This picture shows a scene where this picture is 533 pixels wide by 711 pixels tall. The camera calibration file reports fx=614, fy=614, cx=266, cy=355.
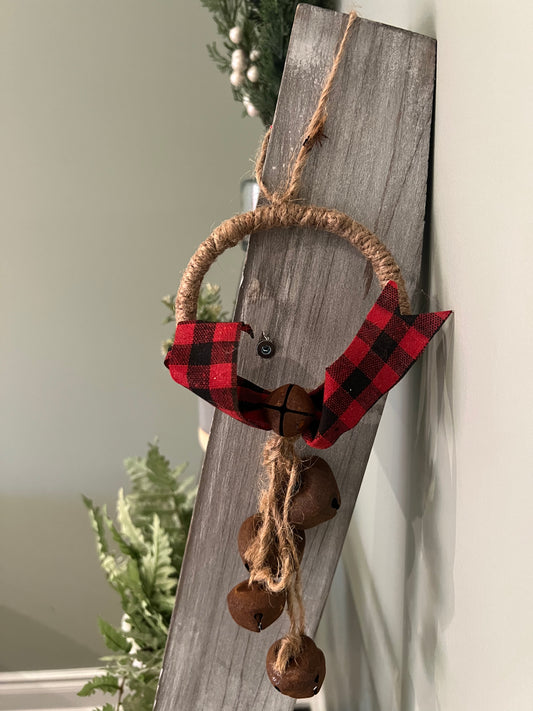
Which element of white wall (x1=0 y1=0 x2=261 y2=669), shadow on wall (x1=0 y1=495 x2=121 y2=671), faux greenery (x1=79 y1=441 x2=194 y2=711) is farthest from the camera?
shadow on wall (x1=0 y1=495 x2=121 y2=671)

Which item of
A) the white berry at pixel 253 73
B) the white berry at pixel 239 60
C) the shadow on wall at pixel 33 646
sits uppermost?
the white berry at pixel 239 60

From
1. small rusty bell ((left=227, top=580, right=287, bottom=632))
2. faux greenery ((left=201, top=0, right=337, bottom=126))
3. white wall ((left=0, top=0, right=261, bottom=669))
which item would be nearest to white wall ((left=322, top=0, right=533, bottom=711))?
small rusty bell ((left=227, top=580, right=287, bottom=632))

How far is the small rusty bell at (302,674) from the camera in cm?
44

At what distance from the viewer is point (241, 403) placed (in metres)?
0.42

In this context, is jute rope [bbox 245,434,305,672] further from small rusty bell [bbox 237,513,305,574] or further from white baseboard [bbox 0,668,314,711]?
white baseboard [bbox 0,668,314,711]

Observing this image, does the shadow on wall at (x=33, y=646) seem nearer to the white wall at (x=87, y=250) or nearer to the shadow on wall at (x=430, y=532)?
the white wall at (x=87, y=250)

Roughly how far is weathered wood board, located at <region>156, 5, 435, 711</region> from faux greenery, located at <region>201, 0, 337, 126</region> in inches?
16.3

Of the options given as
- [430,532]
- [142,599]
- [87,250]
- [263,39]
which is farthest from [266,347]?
[87,250]

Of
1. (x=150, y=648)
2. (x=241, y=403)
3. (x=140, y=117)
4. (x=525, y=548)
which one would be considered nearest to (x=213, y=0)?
(x=140, y=117)

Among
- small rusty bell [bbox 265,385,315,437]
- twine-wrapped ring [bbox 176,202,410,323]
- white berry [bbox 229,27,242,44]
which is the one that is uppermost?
white berry [bbox 229,27,242,44]

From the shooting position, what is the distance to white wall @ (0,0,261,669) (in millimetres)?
1324

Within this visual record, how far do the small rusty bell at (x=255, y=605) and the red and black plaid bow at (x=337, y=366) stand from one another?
5.0 inches

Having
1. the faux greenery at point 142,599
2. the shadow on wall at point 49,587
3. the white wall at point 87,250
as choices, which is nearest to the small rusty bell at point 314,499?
the faux greenery at point 142,599

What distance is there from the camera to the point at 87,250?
55.9 inches
